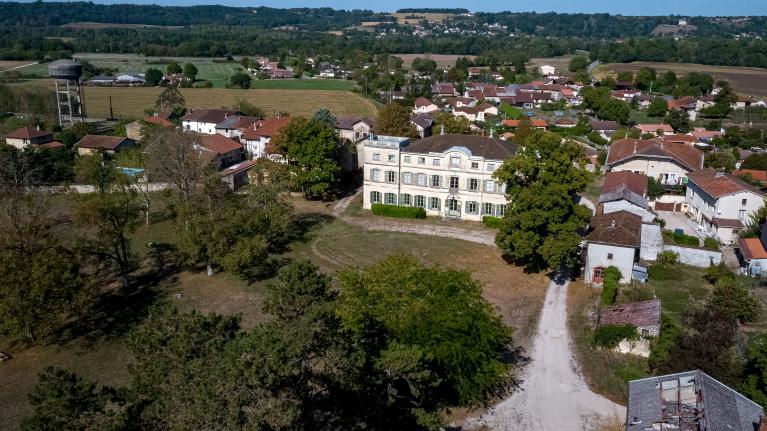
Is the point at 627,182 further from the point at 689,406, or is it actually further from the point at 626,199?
the point at 689,406

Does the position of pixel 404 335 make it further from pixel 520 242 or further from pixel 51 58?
pixel 51 58

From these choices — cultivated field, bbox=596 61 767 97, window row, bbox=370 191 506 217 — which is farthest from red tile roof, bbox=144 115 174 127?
cultivated field, bbox=596 61 767 97

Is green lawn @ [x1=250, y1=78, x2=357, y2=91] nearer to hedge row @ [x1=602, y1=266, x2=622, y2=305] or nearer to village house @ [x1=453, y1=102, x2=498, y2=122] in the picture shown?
village house @ [x1=453, y1=102, x2=498, y2=122]

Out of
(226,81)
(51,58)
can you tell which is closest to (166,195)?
(226,81)

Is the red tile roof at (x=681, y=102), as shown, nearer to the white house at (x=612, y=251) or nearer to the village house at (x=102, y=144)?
the white house at (x=612, y=251)

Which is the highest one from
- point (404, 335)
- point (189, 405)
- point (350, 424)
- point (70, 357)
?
point (189, 405)
